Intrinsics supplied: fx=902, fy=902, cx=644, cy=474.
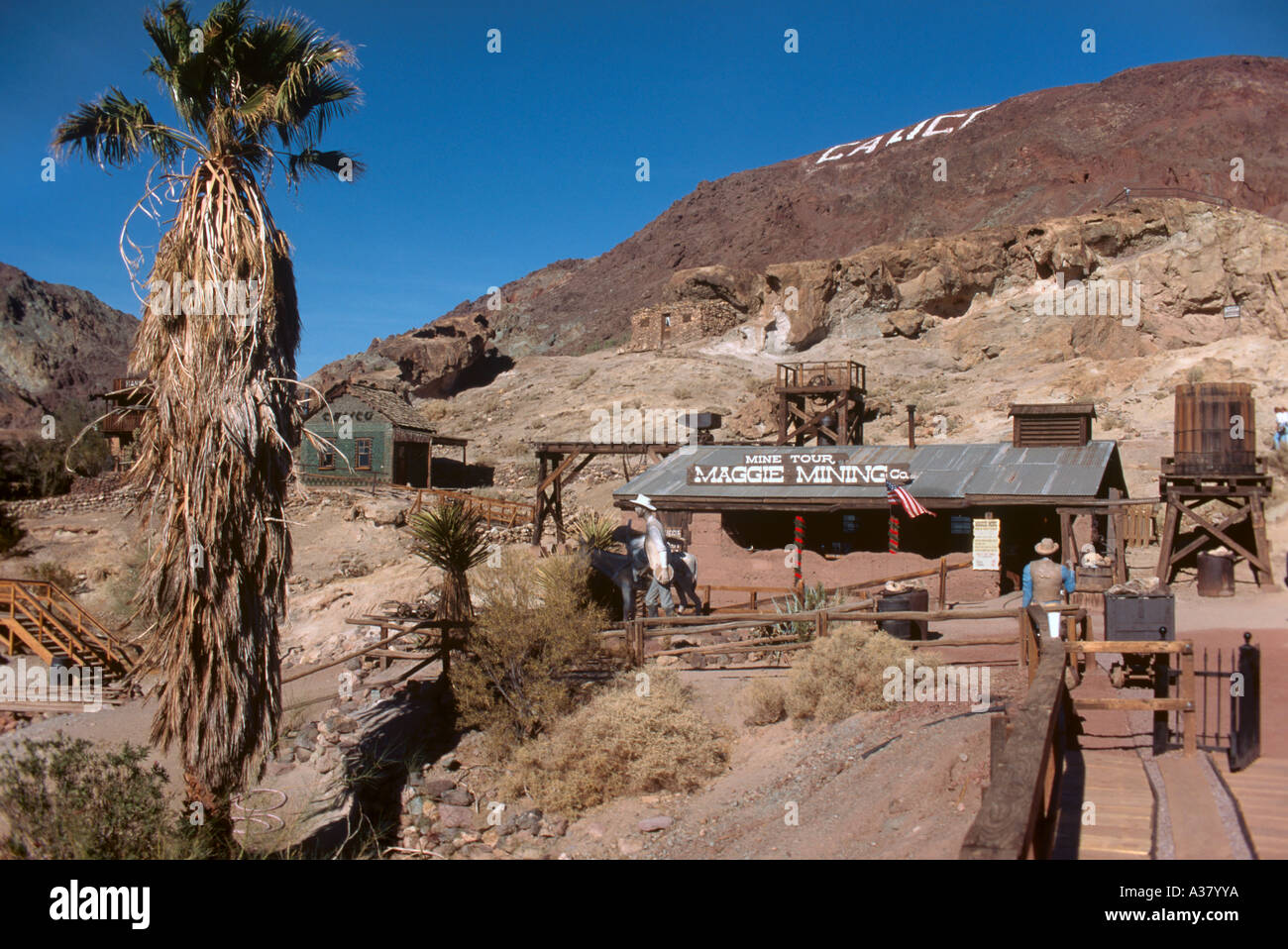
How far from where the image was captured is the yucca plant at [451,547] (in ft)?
47.0

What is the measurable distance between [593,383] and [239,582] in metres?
45.5

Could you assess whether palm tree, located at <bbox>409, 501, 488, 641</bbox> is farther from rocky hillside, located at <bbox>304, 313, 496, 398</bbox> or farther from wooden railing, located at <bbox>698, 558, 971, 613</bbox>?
rocky hillside, located at <bbox>304, 313, 496, 398</bbox>

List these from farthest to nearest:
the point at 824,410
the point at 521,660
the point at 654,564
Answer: the point at 824,410 → the point at 654,564 → the point at 521,660

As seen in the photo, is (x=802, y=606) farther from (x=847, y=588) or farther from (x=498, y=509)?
(x=498, y=509)

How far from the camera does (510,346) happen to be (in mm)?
102625

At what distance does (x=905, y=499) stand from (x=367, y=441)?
29.7 meters

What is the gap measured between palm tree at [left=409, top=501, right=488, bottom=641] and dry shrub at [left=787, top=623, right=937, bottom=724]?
5488 millimetres

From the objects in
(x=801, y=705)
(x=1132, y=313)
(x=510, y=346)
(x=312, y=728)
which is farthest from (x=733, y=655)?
(x=510, y=346)

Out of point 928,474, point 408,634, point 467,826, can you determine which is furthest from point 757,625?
point 928,474

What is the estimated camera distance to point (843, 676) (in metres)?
12.3

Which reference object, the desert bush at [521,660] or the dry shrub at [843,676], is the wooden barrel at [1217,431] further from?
the desert bush at [521,660]

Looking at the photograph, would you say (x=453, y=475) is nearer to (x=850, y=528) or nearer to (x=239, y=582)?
(x=850, y=528)

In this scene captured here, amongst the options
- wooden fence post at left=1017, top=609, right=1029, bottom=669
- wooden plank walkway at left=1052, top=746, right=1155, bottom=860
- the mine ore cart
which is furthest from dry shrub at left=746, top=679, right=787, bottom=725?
wooden plank walkway at left=1052, top=746, right=1155, bottom=860

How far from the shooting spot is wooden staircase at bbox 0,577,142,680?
18.8 meters
